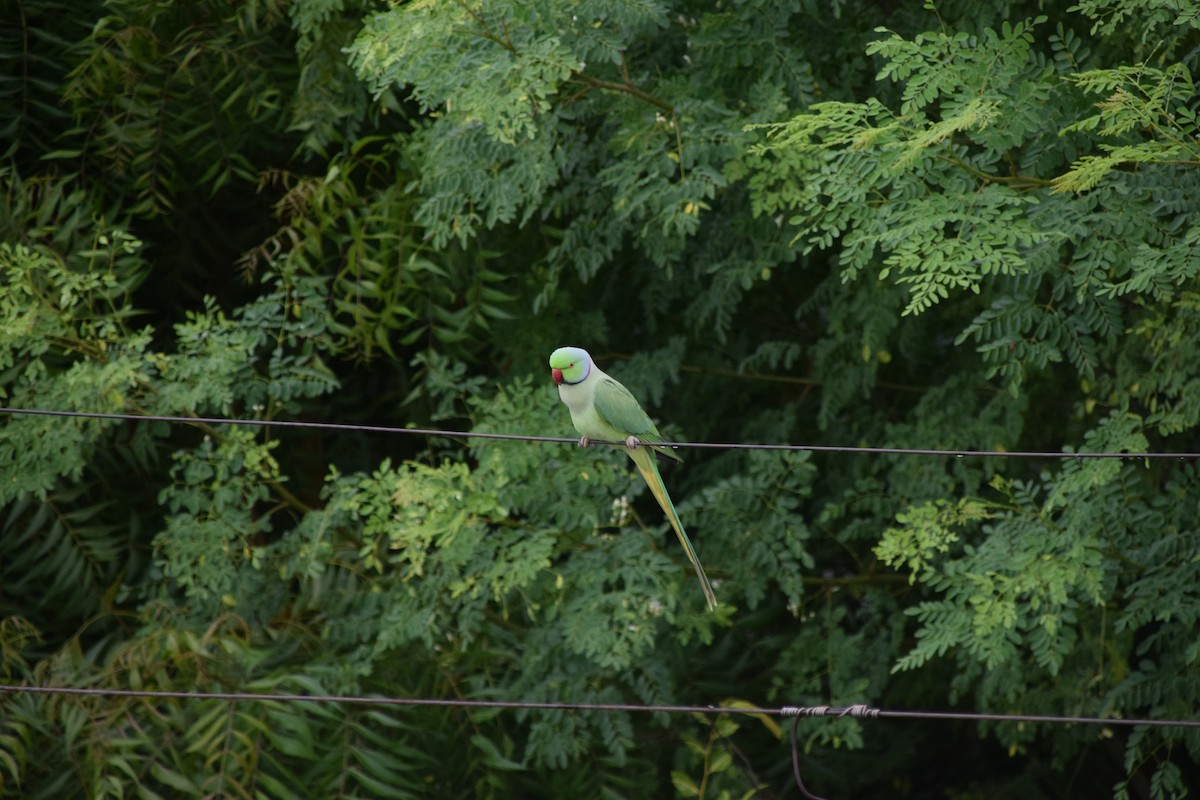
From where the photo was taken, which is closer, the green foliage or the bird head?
the bird head

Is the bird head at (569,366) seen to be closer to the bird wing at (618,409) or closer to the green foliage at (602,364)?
the bird wing at (618,409)

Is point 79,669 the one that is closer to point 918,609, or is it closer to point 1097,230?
point 918,609

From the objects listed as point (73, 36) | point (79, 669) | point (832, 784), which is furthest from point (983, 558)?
point (73, 36)

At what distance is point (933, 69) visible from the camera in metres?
4.07

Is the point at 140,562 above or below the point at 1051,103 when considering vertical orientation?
below

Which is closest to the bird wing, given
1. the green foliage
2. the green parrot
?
the green parrot

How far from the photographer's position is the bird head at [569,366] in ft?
12.1

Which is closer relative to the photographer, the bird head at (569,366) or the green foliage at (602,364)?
the bird head at (569,366)

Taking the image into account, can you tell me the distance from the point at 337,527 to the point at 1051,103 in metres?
3.12

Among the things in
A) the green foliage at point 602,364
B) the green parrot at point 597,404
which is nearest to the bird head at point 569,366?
the green parrot at point 597,404

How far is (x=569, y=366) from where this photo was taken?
12.2 ft

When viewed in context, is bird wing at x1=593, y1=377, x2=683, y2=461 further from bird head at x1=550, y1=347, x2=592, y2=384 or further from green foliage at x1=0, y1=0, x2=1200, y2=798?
green foliage at x1=0, y1=0, x2=1200, y2=798

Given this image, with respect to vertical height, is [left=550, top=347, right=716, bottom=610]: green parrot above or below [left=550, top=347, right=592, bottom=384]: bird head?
below

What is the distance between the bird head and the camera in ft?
12.1
